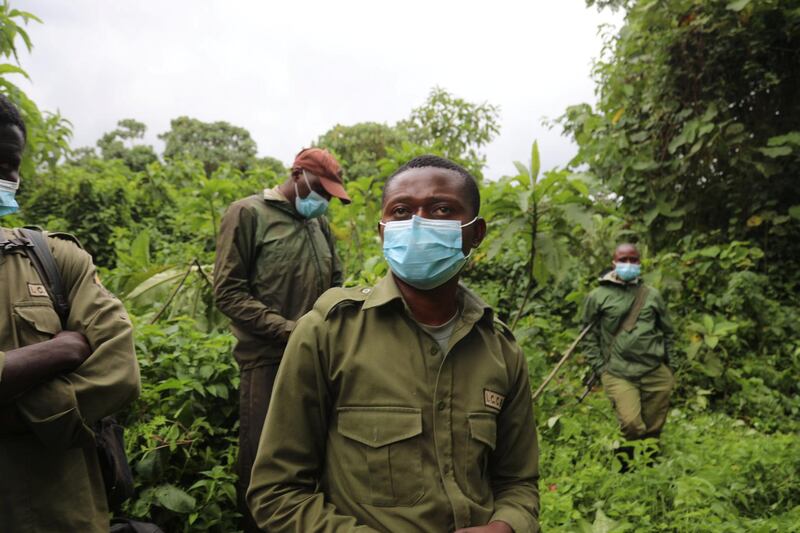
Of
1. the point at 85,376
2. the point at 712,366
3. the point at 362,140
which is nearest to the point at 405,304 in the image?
the point at 85,376

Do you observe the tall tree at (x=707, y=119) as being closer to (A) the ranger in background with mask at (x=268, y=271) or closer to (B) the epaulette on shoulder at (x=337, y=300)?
(A) the ranger in background with mask at (x=268, y=271)

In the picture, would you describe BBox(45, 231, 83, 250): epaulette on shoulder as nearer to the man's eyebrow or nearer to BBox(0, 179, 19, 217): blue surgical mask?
BBox(0, 179, 19, 217): blue surgical mask

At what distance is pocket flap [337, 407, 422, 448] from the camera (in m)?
1.38

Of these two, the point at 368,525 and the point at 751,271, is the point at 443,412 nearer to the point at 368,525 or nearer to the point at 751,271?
the point at 368,525

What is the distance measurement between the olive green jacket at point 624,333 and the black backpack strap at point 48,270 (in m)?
4.62

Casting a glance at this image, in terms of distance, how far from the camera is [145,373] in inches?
123

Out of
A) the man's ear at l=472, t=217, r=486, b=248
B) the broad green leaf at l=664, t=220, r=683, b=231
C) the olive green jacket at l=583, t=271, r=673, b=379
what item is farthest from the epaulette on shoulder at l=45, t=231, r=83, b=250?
the broad green leaf at l=664, t=220, r=683, b=231

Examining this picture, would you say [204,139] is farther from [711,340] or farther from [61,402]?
[61,402]

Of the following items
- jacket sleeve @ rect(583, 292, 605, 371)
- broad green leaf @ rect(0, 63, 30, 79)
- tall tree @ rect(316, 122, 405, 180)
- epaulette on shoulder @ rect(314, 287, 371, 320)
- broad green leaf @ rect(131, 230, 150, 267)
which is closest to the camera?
epaulette on shoulder @ rect(314, 287, 371, 320)

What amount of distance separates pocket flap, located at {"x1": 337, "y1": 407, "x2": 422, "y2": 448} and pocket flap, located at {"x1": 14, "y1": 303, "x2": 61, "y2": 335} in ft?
3.14

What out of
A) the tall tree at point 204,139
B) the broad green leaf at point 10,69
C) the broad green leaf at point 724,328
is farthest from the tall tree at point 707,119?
the tall tree at point 204,139

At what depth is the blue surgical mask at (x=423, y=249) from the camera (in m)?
1.55

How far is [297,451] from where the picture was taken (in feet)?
4.58

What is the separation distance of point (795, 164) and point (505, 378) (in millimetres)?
7671
